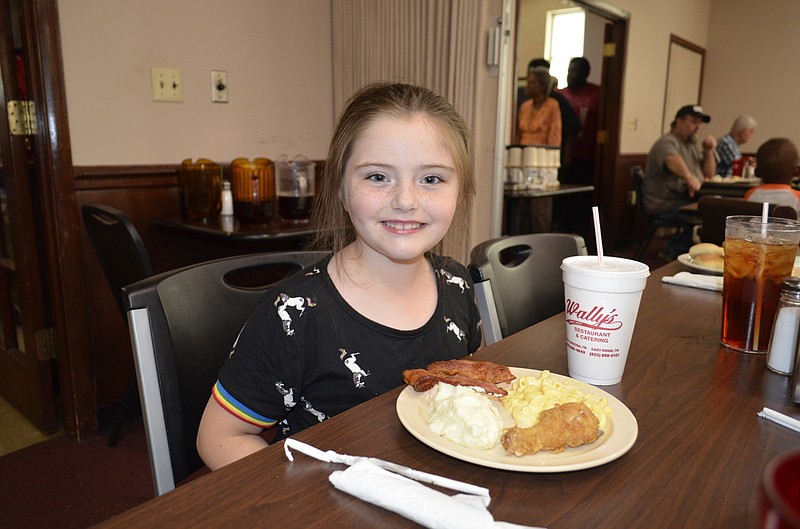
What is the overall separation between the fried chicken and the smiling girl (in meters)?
0.39

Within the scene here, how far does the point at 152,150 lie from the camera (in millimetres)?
2420

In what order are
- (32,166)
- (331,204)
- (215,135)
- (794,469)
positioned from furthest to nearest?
(215,135) < (32,166) < (331,204) < (794,469)

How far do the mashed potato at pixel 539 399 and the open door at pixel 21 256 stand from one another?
2.10 m

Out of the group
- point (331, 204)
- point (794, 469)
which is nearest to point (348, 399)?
point (331, 204)

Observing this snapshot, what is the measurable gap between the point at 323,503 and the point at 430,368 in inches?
11.0

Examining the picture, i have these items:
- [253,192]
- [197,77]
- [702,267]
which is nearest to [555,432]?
[702,267]

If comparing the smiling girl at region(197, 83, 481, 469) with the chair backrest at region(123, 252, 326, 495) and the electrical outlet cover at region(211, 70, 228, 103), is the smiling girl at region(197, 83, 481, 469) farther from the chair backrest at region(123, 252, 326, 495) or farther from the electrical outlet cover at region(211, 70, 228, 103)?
the electrical outlet cover at region(211, 70, 228, 103)

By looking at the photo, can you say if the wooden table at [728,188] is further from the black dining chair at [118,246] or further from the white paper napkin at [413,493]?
the white paper napkin at [413,493]

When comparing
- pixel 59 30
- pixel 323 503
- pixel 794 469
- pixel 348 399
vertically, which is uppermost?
pixel 59 30

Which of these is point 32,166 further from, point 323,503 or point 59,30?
point 323,503

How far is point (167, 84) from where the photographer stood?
2434mm

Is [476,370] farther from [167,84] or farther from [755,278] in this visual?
[167,84]

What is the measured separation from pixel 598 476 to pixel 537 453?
59mm

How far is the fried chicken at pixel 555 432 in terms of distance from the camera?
0.58 m
